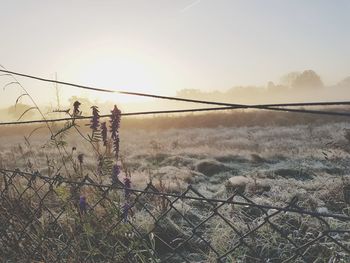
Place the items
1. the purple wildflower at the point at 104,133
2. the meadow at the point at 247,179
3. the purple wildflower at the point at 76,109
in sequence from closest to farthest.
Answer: the purple wildflower at the point at 76,109, the purple wildflower at the point at 104,133, the meadow at the point at 247,179

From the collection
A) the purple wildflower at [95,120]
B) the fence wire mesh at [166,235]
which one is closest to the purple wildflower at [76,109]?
the purple wildflower at [95,120]

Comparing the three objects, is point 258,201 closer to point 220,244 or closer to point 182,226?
point 182,226

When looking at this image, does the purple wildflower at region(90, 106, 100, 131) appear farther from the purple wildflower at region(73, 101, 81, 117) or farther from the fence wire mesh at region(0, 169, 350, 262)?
the fence wire mesh at region(0, 169, 350, 262)

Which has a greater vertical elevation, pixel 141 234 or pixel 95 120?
pixel 95 120

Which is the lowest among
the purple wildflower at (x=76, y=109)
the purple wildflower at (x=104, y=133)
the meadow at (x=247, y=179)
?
the meadow at (x=247, y=179)

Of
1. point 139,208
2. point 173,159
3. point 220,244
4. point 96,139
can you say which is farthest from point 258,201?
point 173,159

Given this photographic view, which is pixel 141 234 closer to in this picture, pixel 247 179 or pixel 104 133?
pixel 104 133

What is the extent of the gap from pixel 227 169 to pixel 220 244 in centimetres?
670

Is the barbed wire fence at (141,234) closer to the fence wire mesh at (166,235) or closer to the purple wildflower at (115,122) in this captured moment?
the fence wire mesh at (166,235)

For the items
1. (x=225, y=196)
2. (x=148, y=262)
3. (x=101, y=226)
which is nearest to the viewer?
(x=101, y=226)

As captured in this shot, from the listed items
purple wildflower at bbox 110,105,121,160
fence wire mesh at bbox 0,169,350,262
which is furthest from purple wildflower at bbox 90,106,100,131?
fence wire mesh at bbox 0,169,350,262

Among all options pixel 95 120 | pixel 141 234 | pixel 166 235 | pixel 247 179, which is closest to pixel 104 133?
pixel 95 120

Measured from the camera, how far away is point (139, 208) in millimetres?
5223

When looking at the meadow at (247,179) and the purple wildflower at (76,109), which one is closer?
the purple wildflower at (76,109)
